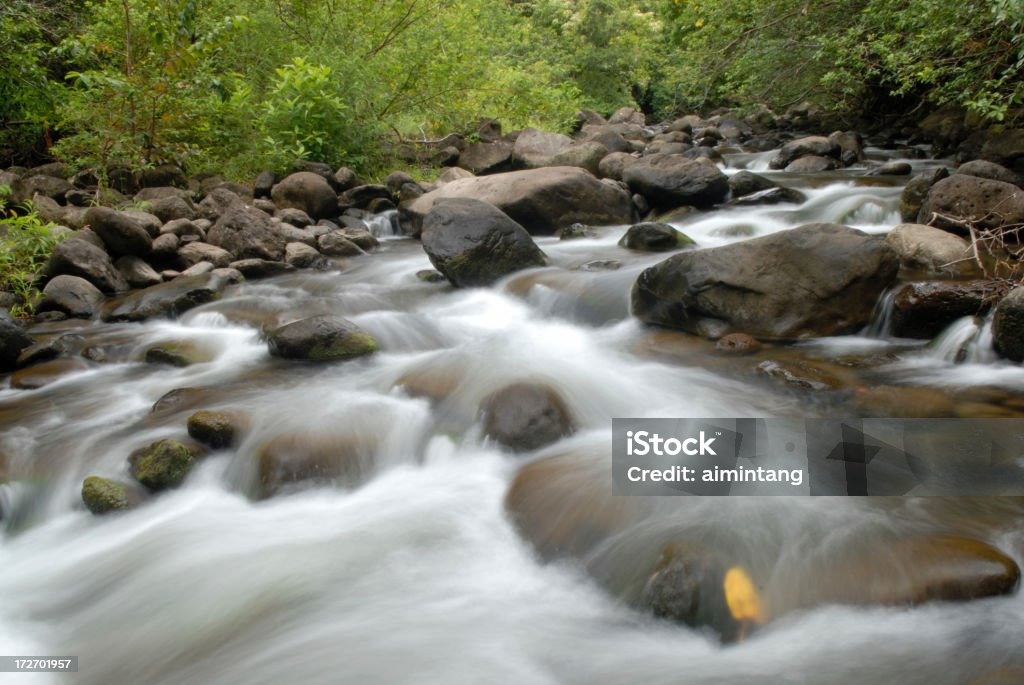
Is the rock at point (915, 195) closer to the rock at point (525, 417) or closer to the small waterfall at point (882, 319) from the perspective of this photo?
the small waterfall at point (882, 319)

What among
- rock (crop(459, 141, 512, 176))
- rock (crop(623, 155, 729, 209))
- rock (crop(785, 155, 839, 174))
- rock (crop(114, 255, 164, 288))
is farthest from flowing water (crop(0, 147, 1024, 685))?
rock (crop(785, 155, 839, 174))

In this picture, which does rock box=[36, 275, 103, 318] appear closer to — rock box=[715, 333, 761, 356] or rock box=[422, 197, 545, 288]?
rock box=[422, 197, 545, 288]

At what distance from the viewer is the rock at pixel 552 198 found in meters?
9.26

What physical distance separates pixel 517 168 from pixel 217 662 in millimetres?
10432

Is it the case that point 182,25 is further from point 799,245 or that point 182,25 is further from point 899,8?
point 899,8

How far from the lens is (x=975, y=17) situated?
22.0 ft

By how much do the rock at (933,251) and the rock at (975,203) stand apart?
10.1 inches

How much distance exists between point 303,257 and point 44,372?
3384 millimetres

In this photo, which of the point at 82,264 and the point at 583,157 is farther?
the point at 583,157

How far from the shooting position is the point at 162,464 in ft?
13.1

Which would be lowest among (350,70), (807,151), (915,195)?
(915,195)

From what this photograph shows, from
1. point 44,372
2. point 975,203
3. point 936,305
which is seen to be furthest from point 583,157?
point 44,372

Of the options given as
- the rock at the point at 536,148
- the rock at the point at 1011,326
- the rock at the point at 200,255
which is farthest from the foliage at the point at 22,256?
the rock at the point at 1011,326

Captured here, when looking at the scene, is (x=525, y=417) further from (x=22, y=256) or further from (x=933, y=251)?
(x=22, y=256)
